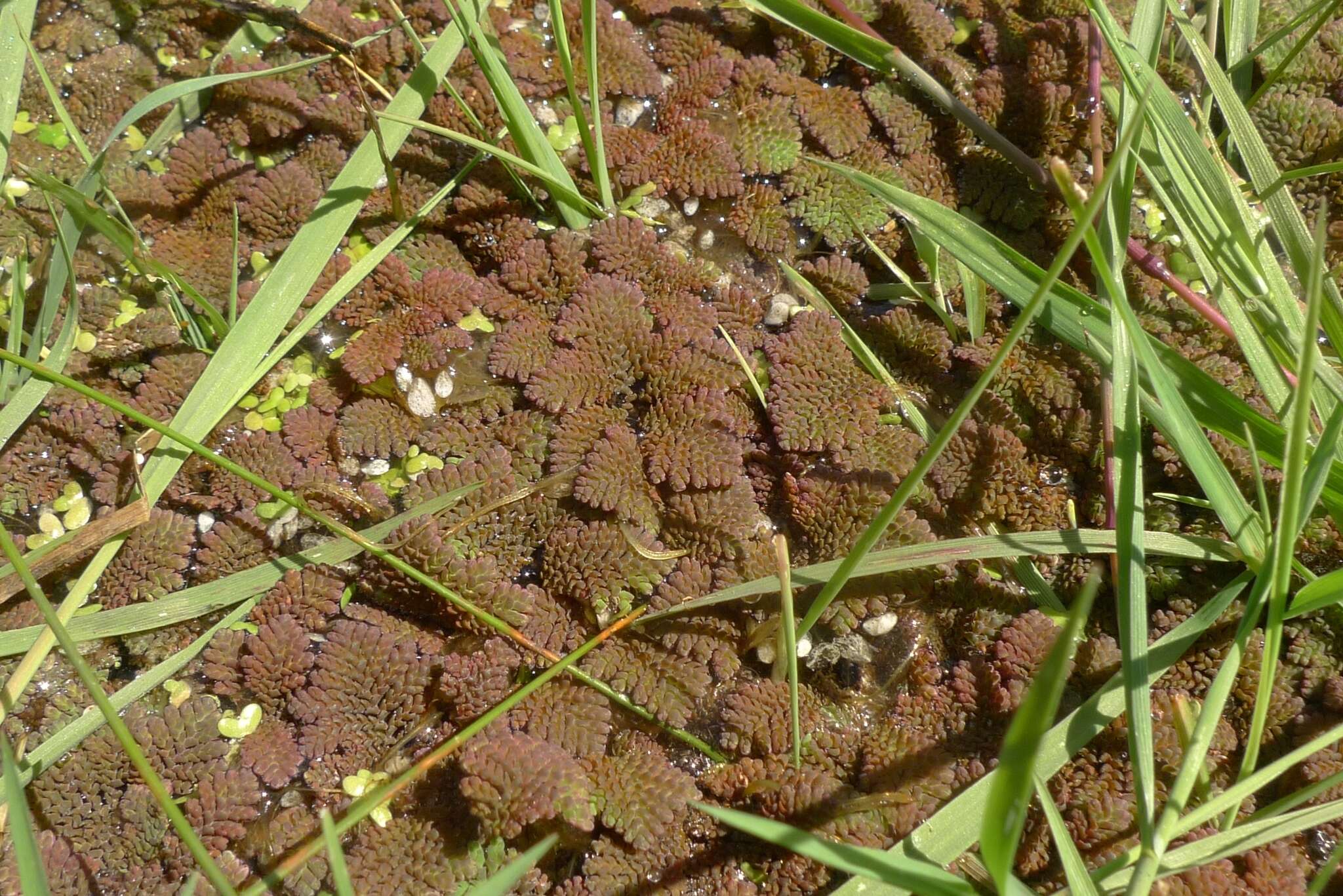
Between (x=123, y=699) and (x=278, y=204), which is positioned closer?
(x=123, y=699)

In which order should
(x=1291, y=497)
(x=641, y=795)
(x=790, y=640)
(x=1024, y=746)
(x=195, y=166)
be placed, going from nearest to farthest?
(x=1024, y=746), (x=1291, y=497), (x=790, y=640), (x=641, y=795), (x=195, y=166)

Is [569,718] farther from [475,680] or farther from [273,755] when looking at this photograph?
[273,755]

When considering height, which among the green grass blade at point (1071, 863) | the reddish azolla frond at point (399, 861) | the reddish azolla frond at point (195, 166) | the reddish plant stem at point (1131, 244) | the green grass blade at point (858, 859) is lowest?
the reddish azolla frond at point (399, 861)

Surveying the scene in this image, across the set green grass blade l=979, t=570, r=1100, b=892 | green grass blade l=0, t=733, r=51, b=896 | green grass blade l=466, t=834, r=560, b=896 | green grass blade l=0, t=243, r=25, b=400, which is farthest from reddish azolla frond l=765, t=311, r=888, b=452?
green grass blade l=0, t=243, r=25, b=400

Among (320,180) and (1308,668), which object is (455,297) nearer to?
(320,180)

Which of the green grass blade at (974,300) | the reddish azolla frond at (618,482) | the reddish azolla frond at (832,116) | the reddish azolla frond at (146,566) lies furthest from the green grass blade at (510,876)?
the reddish azolla frond at (832,116)

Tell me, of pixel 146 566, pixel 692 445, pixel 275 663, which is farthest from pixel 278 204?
pixel 692 445

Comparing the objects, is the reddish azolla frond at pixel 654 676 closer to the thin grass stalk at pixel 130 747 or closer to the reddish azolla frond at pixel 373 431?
the reddish azolla frond at pixel 373 431
